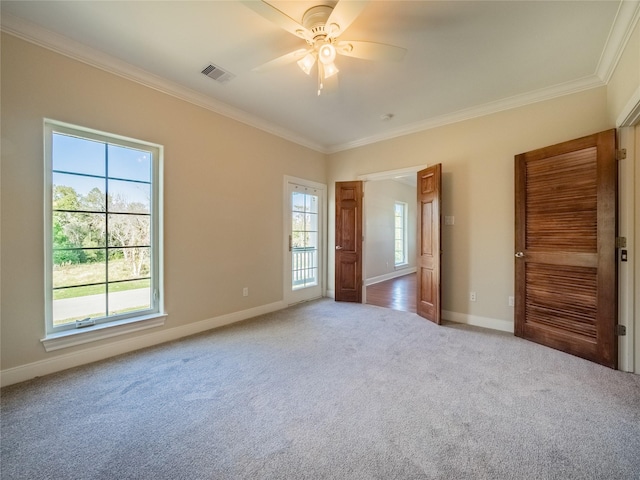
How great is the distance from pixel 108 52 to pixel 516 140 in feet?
14.5

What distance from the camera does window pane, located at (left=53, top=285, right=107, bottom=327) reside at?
91.1 inches

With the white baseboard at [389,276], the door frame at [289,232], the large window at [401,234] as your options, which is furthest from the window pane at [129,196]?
the large window at [401,234]

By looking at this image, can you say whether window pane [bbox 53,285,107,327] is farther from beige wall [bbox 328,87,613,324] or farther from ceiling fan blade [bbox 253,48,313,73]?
beige wall [bbox 328,87,613,324]

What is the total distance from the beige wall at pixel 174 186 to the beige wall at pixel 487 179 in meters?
2.30

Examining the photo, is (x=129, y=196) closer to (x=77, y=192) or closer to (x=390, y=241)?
(x=77, y=192)

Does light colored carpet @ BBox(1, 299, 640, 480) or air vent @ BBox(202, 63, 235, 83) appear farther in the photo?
air vent @ BBox(202, 63, 235, 83)

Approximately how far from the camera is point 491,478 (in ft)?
4.18

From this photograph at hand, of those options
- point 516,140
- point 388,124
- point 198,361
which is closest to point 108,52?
point 198,361

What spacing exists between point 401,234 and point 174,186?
648 cm

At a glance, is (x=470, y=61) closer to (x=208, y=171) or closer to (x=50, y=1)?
(x=208, y=171)

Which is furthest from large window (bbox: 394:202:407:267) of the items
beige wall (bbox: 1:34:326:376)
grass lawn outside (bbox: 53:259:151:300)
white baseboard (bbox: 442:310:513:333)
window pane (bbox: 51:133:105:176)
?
window pane (bbox: 51:133:105:176)

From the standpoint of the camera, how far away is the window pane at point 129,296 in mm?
2643

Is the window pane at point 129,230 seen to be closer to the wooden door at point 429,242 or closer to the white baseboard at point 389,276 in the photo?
the wooden door at point 429,242

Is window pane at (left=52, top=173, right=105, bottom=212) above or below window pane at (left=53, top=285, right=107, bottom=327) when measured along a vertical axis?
above
